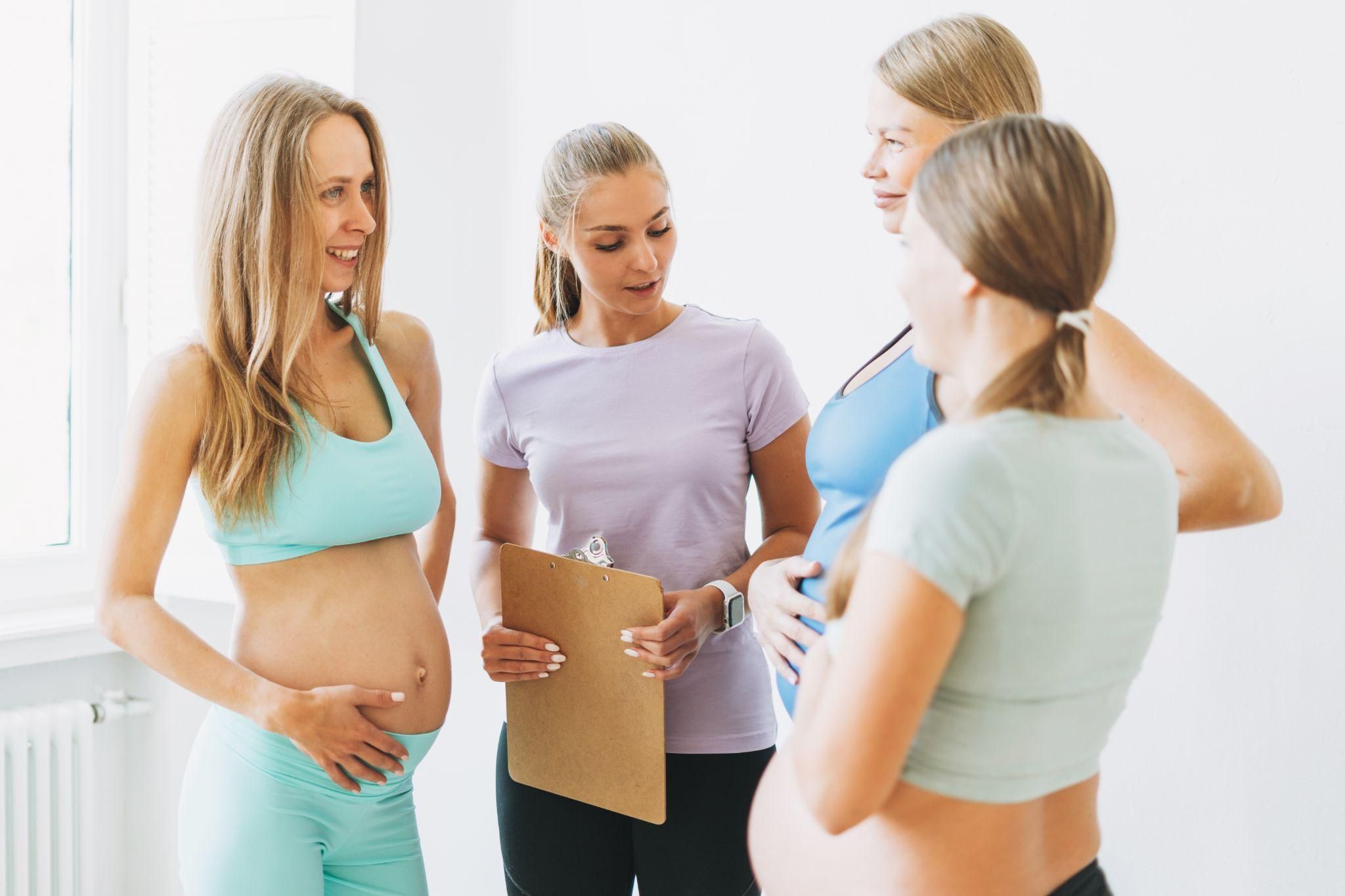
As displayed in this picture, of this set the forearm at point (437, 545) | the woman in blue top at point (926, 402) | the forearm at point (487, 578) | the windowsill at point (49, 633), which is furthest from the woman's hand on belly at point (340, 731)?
the windowsill at point (49, 633)

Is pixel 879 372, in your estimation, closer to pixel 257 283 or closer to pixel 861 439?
pixel 861 439

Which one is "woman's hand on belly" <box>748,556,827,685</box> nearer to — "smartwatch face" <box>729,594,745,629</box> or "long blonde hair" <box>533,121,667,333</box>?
"smartwatch face" <box>729,594,745,629</box>

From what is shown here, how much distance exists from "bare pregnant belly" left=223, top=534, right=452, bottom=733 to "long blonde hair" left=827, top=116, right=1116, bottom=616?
73 cm

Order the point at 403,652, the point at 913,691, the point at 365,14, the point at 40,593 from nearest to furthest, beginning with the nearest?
the point at 913,691 → the point at 403,652 → the point at 365,14 → the point at 40,593

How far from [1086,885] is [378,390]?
0.99m

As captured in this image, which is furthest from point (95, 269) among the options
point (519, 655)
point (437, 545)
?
point (519, 655)

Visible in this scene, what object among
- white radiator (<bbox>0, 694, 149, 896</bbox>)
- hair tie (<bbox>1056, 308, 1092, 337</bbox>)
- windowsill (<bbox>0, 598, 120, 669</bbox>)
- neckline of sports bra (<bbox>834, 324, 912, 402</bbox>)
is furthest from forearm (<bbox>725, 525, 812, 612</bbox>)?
white radiator (<bbox>0, 694, 149, 896</bbox>)

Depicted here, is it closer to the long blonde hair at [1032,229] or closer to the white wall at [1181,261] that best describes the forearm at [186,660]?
the long blonde hair at [1032,229]

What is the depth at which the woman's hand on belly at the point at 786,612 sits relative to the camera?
111cm

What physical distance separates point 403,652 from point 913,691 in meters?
0.78

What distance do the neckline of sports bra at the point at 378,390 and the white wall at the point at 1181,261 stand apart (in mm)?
812

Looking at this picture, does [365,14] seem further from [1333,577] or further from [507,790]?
[1333,577]

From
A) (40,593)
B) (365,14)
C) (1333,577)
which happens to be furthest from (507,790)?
(365,14)

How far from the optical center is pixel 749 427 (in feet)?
→ 4.74
